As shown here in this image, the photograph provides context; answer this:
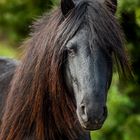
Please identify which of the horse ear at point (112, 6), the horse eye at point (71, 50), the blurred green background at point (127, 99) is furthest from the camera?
the blurred green background at point (127, 99)

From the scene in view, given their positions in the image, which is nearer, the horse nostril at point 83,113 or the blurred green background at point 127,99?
the horse nostril at point 83,113

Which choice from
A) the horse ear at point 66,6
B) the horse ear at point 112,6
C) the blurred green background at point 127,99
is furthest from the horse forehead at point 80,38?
the blurred green background at point 127,99

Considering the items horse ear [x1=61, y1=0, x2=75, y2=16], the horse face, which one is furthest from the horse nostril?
horse ear [x1=61, y1=0, x2=75, y2=16]

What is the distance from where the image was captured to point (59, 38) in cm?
414

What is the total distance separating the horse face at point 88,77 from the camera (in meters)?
3.86

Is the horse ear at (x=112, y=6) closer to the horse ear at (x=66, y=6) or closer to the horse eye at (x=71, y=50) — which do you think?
the horse ear at (x=66, y=6)

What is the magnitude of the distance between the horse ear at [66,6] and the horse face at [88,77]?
0.21 metres

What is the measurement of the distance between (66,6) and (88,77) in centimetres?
56

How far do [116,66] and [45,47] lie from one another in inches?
19.1

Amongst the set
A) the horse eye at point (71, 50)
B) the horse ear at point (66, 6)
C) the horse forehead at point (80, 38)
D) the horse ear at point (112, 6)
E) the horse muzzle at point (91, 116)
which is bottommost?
the horse muzzle at point (91, 116)

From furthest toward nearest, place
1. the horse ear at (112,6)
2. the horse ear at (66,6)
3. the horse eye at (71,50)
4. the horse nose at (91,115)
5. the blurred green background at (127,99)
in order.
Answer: the blurred green background at (127,99), the horse ear at (112,6), the horse ear at (66,6), the horse eye at (71,50), the horse nose at (91,115)

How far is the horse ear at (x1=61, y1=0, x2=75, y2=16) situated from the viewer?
4.21 metres

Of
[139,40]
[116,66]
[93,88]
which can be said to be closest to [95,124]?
[93,88]

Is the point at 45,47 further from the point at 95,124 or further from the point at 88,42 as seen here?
the point at 95,124
